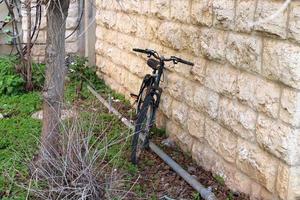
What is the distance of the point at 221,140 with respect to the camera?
3.29 metres

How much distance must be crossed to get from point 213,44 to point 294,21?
2.98 ft

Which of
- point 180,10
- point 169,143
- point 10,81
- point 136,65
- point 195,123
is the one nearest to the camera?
point 195,123

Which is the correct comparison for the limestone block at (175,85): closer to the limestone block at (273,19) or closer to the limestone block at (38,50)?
the limestone block at (273,19)

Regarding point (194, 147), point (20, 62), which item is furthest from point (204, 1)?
point (20, 62)

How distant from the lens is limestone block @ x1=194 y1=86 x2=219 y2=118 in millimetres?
3346

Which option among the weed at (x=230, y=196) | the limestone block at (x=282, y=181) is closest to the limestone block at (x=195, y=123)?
the weed at (x=230, y=196)

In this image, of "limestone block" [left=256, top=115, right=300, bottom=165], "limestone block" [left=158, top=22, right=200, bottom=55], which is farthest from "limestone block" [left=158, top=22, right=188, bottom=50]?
"limestone block" [left=256, top=115, right=300, bottom=165]

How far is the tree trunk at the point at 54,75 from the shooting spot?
3244 mm

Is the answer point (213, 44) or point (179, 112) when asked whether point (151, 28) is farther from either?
point (213, 44)

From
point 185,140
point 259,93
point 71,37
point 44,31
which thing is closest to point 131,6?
point 185,140

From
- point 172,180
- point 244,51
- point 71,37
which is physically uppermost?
point 244,51

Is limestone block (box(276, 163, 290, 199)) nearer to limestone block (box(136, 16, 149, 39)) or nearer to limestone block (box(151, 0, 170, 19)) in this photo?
limestone block (box(151, 0, 170, 19))

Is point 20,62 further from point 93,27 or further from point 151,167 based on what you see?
point 151,167

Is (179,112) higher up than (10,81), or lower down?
higher up
